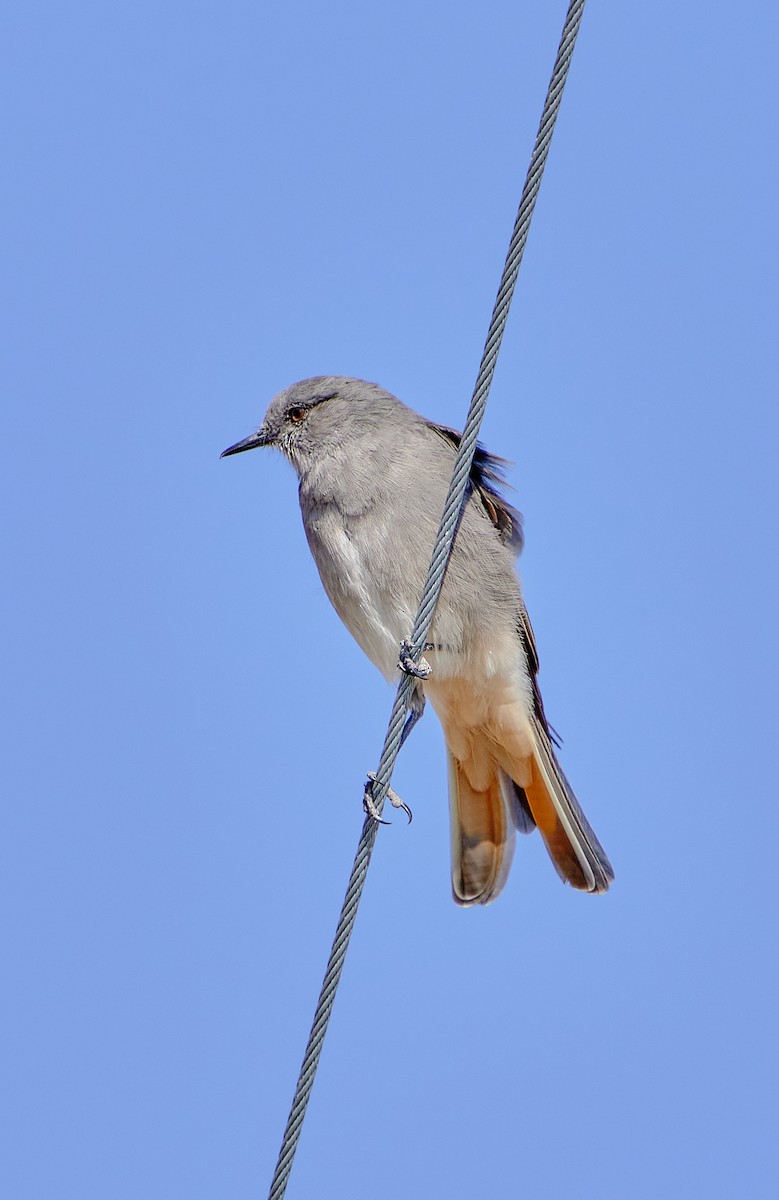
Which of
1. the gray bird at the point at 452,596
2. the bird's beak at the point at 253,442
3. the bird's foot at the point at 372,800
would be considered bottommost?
the bird's foot at the point at 372,800

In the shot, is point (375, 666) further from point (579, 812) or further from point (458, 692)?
point (579, 812)

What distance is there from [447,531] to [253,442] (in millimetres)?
3179

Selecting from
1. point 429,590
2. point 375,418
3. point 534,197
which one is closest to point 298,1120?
point 429,590

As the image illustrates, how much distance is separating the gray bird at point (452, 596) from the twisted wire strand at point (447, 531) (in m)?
1.78

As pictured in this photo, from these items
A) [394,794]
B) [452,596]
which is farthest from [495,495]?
[394,794]

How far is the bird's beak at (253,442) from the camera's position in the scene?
299 inches

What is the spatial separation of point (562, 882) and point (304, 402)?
2.92 m

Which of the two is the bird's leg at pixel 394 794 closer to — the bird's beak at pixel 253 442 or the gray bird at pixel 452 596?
the gray bird at pixel 452 596

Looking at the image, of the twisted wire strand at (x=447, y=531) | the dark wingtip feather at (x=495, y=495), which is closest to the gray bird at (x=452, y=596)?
the dark wingtip feather at (x=495, y=495)

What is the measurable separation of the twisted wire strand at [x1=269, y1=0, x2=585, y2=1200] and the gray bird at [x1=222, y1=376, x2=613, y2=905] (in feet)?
5.84

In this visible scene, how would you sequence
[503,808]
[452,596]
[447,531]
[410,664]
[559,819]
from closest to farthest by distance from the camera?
[447,531] < [410,664] < [452,596] < [559,819] < [503,808]

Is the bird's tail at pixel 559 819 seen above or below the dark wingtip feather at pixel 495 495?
below

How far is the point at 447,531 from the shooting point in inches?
184

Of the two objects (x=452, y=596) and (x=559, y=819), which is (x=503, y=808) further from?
(x=452, y=596)
